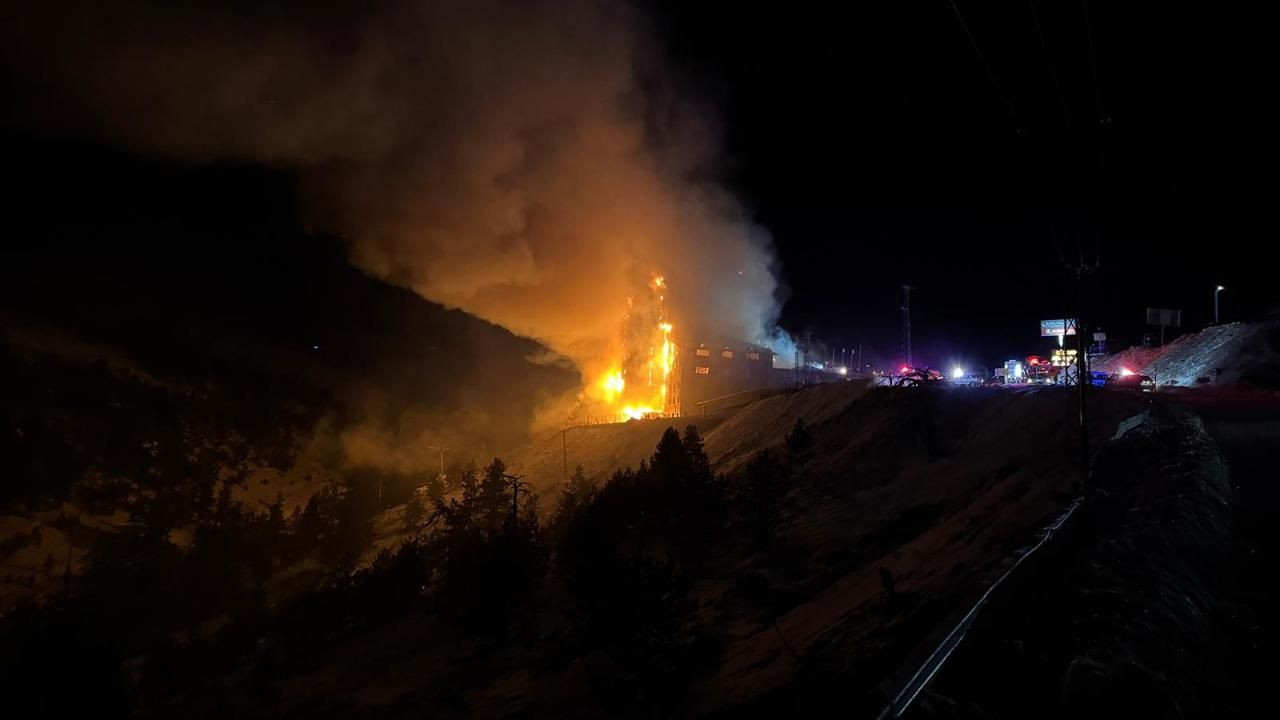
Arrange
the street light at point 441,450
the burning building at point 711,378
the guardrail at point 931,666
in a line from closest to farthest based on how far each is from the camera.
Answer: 1. the guardrail at point 931,666
2. the burning building at point 711,378
3. the street light at point 441,450

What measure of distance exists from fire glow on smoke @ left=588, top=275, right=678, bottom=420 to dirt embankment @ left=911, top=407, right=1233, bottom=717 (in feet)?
186

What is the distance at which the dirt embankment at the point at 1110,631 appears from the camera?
4371 millimetres

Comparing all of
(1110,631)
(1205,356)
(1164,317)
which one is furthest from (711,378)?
(1110,631)

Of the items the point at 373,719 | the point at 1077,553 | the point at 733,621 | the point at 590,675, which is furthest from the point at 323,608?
the point at 1077,553

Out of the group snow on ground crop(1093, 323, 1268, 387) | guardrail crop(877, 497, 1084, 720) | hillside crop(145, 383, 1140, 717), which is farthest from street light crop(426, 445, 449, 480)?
guardrail crop(877, 497, 1084, 720)

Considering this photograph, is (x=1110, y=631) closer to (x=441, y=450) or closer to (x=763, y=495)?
(x=763, y=495)

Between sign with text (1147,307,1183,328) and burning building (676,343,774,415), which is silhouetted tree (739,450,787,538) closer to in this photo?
burning building (676,343,774,415)

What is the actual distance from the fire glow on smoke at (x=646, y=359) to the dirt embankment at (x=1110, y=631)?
56607 mm

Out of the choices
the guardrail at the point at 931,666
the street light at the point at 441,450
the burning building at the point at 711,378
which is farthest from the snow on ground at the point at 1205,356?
the street light at the point at 441,450

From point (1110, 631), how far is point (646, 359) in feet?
207

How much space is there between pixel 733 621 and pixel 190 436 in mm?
76083

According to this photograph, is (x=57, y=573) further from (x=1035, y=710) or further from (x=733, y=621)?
(x=1035, y=710)

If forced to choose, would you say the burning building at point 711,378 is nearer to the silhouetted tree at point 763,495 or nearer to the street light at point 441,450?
the silhouetted tree at point 763,495

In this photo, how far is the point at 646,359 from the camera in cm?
6831
